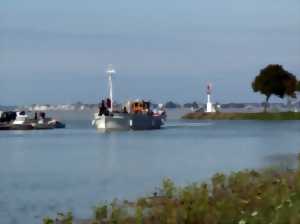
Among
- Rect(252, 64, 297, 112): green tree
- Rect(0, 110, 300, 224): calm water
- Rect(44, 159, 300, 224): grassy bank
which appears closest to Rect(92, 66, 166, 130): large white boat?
Rect(252, 64, 297, 112): green tree

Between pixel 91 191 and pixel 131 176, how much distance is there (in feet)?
31.8

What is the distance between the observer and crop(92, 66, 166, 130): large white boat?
5423 inches

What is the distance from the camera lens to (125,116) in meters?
138

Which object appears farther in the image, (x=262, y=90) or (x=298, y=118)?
(x=298, y=118)

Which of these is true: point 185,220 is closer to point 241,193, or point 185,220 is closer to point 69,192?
point 241,193

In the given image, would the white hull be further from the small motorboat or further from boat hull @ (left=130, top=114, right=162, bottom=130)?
the small motorboat

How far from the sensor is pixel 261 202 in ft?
64.1

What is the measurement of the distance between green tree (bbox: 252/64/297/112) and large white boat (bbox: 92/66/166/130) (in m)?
19.5

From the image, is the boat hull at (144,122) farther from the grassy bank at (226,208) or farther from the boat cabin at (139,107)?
the grassy bank at (226,208)

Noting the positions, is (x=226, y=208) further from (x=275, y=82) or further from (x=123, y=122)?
(x=275, y=82)

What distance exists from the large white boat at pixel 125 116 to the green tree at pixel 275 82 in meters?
19.5

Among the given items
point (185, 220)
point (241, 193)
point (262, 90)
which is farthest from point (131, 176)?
point (262, 90)

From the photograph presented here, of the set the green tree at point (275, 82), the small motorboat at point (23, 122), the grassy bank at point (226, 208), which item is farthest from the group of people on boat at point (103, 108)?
the grassy bank at point (226, 208)

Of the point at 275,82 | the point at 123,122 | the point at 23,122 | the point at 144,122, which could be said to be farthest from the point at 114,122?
the point at 275,82
